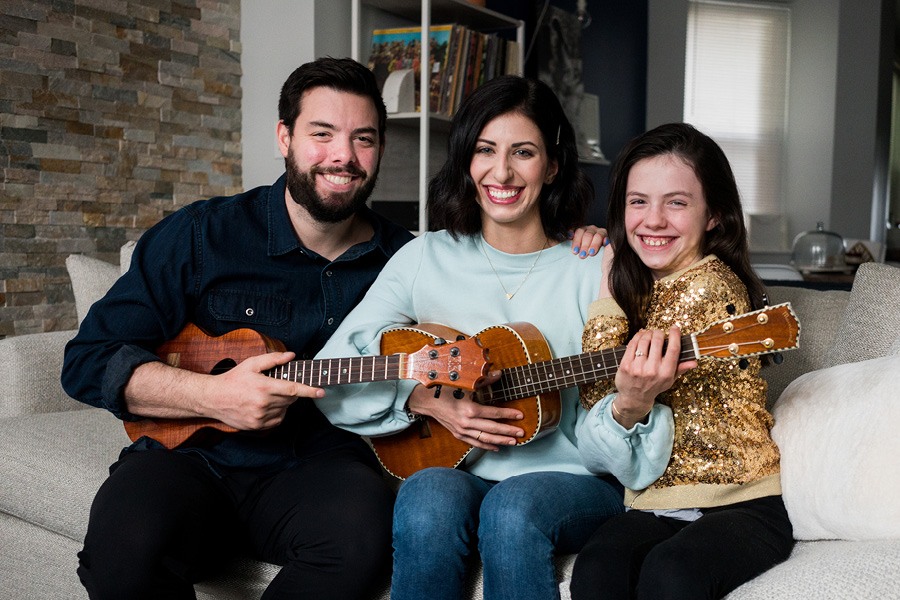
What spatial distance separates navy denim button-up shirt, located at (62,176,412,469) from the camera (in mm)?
1749

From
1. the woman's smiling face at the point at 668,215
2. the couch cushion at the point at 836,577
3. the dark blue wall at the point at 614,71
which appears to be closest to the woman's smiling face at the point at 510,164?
the woman's smiling face at the point at 668,215

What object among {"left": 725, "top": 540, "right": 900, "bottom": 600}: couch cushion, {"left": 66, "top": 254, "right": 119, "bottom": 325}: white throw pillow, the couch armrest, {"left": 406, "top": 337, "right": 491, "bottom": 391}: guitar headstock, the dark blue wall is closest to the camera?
{"left": 725, "top": 540, "right": 900, "bottom": 600}: couch cushion

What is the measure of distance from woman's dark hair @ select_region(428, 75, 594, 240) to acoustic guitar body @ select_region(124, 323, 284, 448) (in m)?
0.44

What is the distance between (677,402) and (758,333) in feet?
0.82

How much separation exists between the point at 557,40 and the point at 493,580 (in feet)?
11.9

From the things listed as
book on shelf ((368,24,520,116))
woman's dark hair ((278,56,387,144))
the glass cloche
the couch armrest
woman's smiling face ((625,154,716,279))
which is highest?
book on shelf ((368,24,520,116))

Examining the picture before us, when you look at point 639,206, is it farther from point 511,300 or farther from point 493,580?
point 493,580

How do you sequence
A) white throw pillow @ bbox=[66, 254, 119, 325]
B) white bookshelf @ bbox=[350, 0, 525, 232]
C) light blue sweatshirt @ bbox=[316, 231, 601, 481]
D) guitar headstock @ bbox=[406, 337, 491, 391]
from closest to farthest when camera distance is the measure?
guitar headstock @ bbox=[406, 337, 491, 391], light blue sweatshirt @ bbox=[316, 231, 601, 481], white throw pillow @ bbox=[66, 254, 119, 325], white bookshelf @ bbox=[350, 0, 525, 232]

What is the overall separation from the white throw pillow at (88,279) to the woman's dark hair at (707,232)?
144 centimetres

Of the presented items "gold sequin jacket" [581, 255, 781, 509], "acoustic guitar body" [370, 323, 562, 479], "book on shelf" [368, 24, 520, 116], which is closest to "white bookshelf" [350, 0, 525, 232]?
"book on shelf" [368, 24, 520, 116]

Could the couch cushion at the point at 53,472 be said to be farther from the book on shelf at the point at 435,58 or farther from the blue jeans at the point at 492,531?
the book on shelf at the point at 435,58

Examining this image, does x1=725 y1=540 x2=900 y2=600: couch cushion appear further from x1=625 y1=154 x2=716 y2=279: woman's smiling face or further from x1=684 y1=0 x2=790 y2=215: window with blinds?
x1=684 y1=0 x2=790 y2=215: window with blinds

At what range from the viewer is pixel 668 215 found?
5.06 feet

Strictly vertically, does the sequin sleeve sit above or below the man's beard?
below
